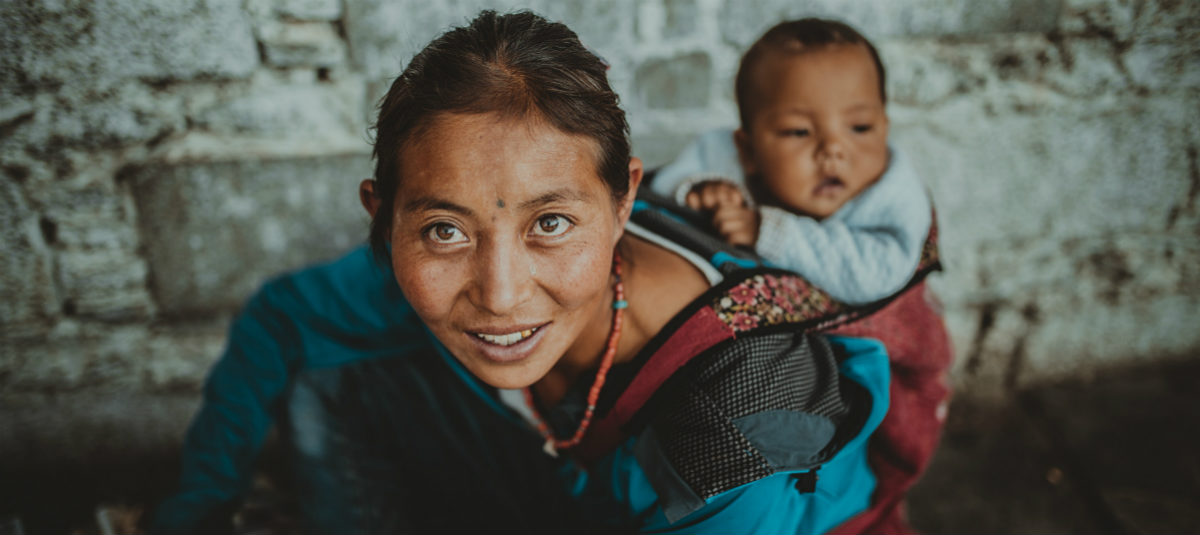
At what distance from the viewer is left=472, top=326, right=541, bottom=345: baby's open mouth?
1216 mm

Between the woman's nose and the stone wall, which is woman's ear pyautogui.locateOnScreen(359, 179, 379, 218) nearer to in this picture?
the woman's nose

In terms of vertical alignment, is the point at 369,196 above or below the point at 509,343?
above

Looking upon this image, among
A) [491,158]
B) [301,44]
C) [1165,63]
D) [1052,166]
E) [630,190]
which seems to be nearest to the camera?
[491,158]

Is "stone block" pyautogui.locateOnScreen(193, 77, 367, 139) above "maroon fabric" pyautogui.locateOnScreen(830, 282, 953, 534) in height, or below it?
above

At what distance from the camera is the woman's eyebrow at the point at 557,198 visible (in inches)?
42.6

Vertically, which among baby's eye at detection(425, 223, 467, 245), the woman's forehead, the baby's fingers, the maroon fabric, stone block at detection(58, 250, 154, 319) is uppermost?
the woman's forehead

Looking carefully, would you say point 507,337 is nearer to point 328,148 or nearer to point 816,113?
point 816,113

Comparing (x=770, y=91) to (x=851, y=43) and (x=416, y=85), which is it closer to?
(x=851, y=43)

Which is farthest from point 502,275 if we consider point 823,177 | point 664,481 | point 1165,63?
point 1165,63

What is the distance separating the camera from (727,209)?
1.63m

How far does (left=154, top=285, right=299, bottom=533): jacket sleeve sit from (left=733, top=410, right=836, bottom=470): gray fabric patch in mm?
1150

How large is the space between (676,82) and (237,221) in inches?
54.4

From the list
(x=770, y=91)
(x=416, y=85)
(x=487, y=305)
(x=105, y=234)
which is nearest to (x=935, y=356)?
(x=770, y=91)

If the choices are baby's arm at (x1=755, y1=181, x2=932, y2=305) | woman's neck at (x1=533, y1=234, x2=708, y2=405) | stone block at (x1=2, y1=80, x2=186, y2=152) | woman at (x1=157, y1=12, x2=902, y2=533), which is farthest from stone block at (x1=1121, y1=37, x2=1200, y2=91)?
stone block at (x1=2, y1=80, x2=186, y2=152)
